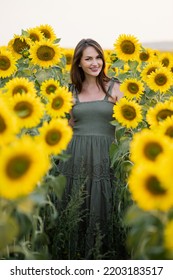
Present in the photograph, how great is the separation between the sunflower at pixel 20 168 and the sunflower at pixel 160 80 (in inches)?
76.6

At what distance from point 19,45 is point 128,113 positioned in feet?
4.80

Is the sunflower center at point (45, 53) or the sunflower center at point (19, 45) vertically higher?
the sunflower center at point (19, 45)

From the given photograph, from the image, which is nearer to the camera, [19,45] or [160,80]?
[160,80]

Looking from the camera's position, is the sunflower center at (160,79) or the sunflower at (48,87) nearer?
the sunflower at (48,87)

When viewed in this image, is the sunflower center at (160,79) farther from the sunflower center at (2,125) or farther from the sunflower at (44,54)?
the sunflower center at (2,125)

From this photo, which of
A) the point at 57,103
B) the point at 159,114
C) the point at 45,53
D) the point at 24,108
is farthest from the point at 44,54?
the point at 24,108

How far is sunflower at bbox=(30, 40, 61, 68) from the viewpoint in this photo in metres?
3.25

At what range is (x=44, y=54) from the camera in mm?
3273

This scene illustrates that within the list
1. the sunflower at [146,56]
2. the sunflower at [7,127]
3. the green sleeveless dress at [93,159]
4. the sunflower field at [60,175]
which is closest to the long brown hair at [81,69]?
the green sleeveless dress at [93,159]

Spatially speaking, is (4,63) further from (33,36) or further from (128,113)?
(128,113)

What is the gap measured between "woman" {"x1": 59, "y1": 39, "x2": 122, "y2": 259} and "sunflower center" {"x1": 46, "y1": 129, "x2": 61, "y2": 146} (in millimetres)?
1113

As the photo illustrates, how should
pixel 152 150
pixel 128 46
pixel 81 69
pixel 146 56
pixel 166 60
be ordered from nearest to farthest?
pixel 152 150
pixel 81 69
pixel 128 46
pixel 146 56
pixel 166 60

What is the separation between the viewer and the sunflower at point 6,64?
129 inches
